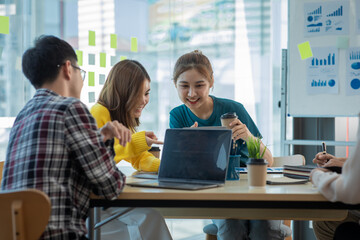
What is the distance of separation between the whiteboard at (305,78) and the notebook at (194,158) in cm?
180

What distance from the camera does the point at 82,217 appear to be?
1.52 metres

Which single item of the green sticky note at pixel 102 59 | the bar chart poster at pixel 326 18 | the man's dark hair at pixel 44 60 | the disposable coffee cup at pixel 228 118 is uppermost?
the bar chart poster at pixel 326 18

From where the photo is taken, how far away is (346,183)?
1.36 m

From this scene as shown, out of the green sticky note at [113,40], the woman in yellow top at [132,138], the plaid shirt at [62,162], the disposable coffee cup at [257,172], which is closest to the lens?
the plaid shirt at [62,162]

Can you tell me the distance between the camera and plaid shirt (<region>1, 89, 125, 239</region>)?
142 centimetres

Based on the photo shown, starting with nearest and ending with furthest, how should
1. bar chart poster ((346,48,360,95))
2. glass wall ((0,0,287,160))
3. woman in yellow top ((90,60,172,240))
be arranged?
1. woman in yellow top ((90,60,172,240))
2. bar chart poster ((346,48,360,95))
3. glass wall ((0,0,287,160))

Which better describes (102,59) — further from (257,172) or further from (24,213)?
(24,213)

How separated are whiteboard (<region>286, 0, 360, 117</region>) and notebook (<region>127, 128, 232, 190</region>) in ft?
5.89

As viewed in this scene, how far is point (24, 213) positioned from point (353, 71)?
8.75 feet

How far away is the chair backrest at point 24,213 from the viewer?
1.27 meters

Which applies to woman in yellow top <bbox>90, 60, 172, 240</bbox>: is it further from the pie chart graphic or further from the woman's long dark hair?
the pie chart graphic

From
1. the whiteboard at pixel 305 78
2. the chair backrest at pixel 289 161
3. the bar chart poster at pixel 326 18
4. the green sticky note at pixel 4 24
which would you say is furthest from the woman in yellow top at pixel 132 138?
the bar chart poster at pixel 326 18

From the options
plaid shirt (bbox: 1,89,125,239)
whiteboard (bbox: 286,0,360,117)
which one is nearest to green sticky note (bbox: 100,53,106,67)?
whiteboard (bbox: 286,0,360,117)

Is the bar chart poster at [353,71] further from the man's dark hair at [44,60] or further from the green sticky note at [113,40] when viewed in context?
the man's dark hair at [44,60]
